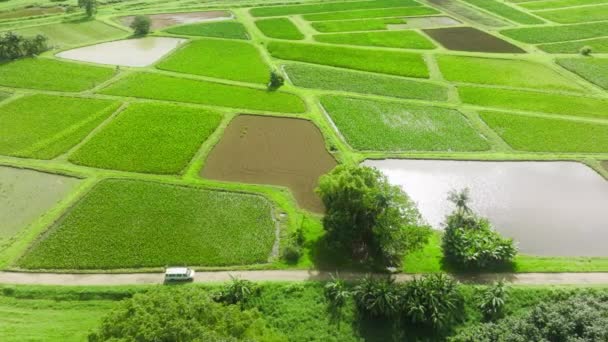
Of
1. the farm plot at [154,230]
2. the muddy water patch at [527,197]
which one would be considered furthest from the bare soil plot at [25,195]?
the muddy water patch at [527,197]

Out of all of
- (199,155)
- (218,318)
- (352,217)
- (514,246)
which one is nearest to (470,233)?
(514,246)

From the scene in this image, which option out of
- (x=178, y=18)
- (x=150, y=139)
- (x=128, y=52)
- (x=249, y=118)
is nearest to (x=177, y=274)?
(x=150, y=139)

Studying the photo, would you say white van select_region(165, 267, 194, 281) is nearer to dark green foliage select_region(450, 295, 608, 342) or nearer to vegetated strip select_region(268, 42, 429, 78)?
dark green foliage select_region(450, 295, 608, 342)

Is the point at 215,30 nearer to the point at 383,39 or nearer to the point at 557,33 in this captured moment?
the point at 383,39

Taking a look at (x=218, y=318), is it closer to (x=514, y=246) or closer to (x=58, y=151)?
(x=514, y=246)

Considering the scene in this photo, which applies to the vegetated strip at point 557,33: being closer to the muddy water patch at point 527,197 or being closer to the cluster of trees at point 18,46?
the muddy water patch at point 527,197

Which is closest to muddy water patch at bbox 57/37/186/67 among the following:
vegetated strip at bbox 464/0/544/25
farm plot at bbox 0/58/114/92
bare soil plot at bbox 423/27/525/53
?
farm plot at bbox 0/58/114/92
